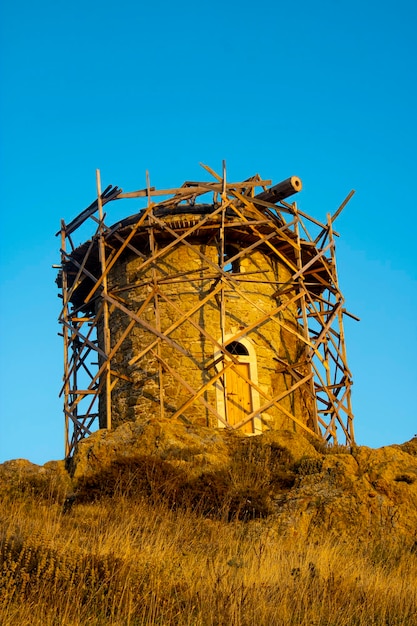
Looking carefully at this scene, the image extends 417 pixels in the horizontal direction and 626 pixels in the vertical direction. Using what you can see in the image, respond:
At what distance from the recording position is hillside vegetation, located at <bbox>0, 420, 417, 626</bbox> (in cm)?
736

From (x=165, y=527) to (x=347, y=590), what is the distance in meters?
3.08

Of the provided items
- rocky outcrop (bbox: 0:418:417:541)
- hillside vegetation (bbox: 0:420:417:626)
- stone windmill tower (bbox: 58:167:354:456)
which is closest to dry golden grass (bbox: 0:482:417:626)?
hillside vegetation (bbox: 0:420:417:626)

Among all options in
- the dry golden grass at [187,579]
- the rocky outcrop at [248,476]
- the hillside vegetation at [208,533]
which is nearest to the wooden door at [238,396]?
the rocky outcrop at [248,476]

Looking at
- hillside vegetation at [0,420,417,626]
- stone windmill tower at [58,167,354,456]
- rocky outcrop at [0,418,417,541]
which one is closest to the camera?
hillside vegetation at [0,420,417,626]

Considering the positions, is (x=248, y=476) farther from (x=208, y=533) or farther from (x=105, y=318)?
(x=105, y=318)

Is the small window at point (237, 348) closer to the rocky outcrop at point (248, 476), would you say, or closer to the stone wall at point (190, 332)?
the stone wall at point (190, 332)

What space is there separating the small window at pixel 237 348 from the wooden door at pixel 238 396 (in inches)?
12.7

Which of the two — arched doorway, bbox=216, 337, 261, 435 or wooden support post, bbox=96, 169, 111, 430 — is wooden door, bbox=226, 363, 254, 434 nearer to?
arched doorway, bbox=216, 337, 261, 435

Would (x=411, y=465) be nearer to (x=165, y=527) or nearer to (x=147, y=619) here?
(x=165, y=527)

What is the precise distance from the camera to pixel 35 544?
8.33 meters

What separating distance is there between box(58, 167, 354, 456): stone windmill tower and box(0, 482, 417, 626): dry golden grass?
7469 millimetres

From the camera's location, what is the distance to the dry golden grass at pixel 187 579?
7.14 metres

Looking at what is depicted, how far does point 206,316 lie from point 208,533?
8.41 meters

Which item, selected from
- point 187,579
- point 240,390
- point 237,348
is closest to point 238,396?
point 240,390
